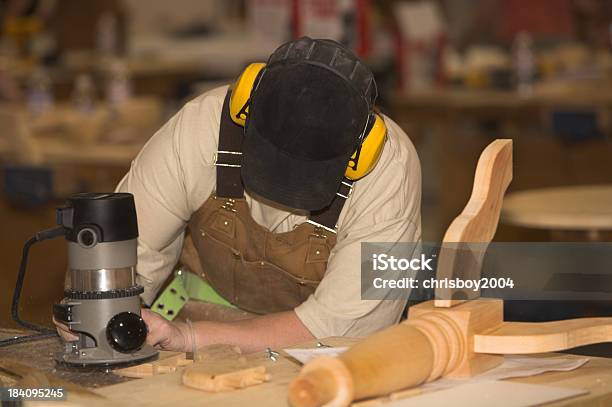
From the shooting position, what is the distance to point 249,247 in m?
2.79

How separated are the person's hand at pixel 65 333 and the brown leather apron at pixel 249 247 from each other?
21.8 inches

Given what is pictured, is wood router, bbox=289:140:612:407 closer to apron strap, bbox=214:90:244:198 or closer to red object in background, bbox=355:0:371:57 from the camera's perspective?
apron strap, bbox=214:90:244:198

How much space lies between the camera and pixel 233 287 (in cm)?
291

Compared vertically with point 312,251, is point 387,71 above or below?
above

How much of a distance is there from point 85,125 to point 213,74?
141 inches

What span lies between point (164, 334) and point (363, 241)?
A: 1.47 ft

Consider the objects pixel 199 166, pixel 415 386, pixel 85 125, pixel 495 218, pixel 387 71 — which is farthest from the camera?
pixel 387 71

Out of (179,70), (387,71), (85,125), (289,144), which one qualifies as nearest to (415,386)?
(289,144)

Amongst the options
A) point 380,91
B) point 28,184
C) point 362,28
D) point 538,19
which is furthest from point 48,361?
point 538,19

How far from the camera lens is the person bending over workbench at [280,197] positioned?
2.24 metres

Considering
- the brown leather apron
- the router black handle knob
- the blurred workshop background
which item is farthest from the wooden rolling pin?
the blurred workshop background

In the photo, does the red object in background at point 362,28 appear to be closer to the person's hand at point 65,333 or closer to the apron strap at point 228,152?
the apron strap at point 228,152

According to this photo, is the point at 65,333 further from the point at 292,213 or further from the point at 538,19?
the point at 538,19

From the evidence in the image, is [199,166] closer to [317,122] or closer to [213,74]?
[317,122]
